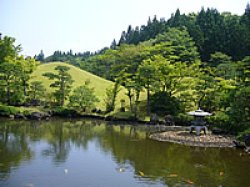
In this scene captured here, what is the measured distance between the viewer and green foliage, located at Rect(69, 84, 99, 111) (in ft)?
143

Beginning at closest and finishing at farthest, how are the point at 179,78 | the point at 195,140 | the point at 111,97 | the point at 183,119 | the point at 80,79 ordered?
the point at 195,140, the point at 183,119, the point at 179,78, the point at 111,97, the point at 80,79

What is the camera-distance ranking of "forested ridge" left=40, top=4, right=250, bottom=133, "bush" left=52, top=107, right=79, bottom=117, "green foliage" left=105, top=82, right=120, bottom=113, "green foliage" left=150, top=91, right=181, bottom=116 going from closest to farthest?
1. "forested ridge" left=40, top=4, right=250, bottom=133
2. "green foliage" left=150, top=91, right=181, bottom=116
3. "bush" left=52, top=107, right=79, bottom=117
4. "green foliage" left=105, top=82, right=120, bottom=113

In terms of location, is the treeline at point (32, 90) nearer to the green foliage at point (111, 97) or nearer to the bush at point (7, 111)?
the green foliage at point (111, 97)

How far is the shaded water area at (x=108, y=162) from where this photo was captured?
610 inches

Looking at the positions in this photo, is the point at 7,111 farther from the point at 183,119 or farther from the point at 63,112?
the point at 183,119

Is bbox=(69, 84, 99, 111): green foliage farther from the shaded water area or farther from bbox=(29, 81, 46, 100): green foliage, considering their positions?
the shaded water area

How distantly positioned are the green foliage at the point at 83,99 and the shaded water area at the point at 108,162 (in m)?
13.8

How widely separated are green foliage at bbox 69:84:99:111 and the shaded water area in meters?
13.8

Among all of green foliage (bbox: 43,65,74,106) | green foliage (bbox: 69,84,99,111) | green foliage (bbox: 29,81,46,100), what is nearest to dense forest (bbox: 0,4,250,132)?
green foliage (bbox: 43,65,74,106)

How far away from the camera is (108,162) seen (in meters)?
19.4

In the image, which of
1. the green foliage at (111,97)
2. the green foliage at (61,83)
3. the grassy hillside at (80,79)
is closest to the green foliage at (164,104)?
the green foliage at (111,97)

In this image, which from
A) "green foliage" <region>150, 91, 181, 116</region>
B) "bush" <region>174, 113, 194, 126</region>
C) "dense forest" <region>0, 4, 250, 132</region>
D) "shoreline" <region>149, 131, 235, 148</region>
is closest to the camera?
"shoreline" <region>149, 131, 235, 148</region>

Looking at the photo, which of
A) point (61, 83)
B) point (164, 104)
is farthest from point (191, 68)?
point (61, 83)

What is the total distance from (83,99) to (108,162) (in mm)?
24829
